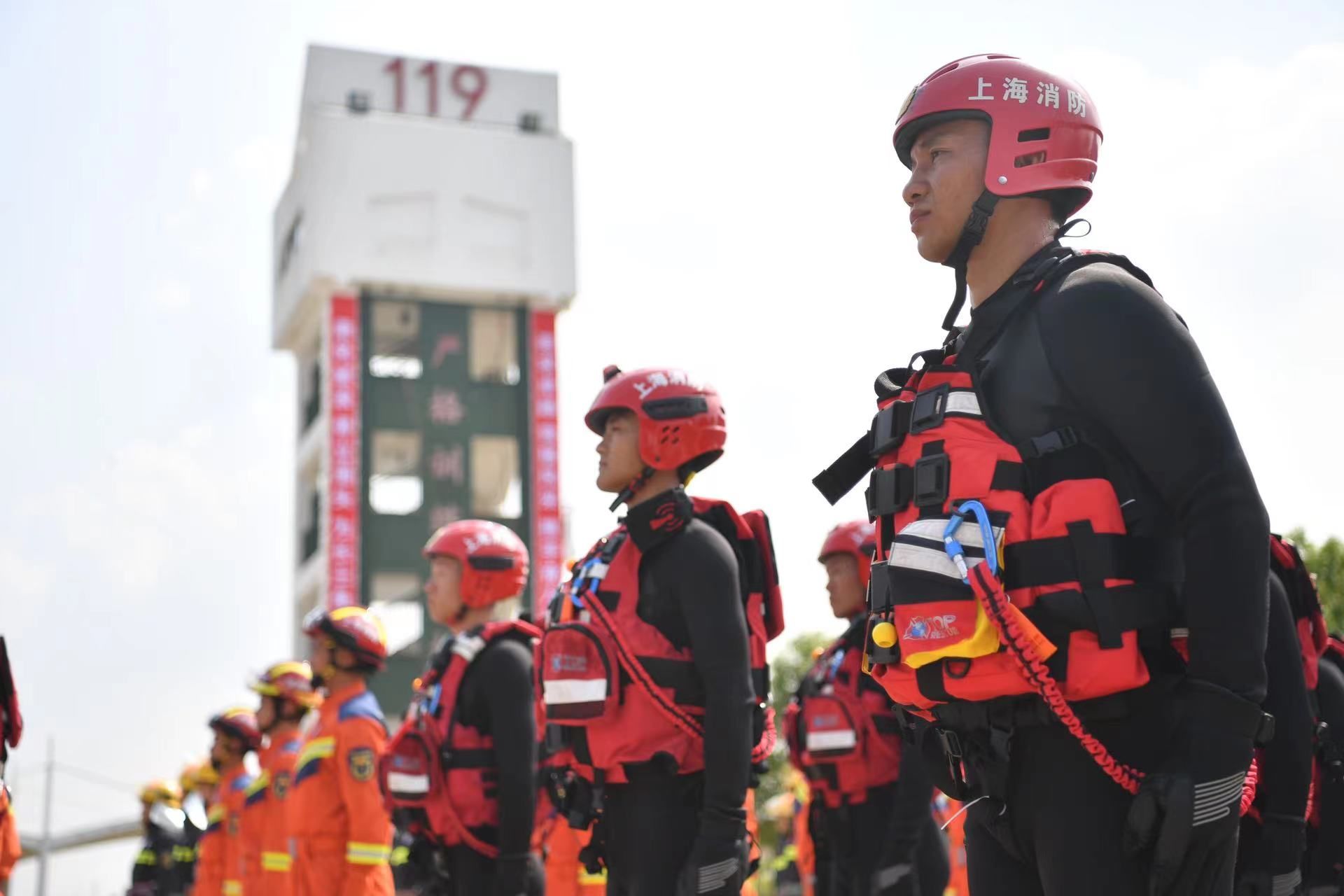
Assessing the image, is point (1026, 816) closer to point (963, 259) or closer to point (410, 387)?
point (963, 259)

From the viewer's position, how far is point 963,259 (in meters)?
3.85

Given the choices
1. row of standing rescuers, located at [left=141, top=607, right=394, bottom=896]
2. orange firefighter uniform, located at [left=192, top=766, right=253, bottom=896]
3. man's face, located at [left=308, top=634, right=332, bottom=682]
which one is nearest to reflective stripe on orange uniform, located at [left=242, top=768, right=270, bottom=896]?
row of standing rescuers, located at [left=141, top=607, right=394, bottom=896]

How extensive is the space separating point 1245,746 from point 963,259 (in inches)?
54.3

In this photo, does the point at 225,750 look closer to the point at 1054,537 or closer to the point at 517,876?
the point at 517,876

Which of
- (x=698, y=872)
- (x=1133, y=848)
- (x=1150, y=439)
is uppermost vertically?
(x=1150, y=439)

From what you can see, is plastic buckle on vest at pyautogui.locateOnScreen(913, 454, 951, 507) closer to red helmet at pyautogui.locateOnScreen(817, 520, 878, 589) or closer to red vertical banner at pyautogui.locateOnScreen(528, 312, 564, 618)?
red helmet at pyautogui.locateOnScreen(817, 520, 878, 589)

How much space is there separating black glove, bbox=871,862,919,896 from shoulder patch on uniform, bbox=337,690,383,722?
10.9 ft

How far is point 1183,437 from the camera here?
3.25m

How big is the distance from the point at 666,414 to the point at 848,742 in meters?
2.86

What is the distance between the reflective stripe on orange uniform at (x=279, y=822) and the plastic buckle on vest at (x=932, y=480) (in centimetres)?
659

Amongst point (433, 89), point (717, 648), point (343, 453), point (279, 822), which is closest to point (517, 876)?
point (717, 648)

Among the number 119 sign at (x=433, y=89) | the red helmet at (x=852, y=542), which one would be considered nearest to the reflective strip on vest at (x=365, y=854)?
the red helmet at (x=852, y=542)

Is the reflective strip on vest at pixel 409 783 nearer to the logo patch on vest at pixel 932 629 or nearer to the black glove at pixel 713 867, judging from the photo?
the black glove at pixel 713 867

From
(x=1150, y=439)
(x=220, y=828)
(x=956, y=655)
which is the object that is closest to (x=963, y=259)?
(x=1150, y=439)
